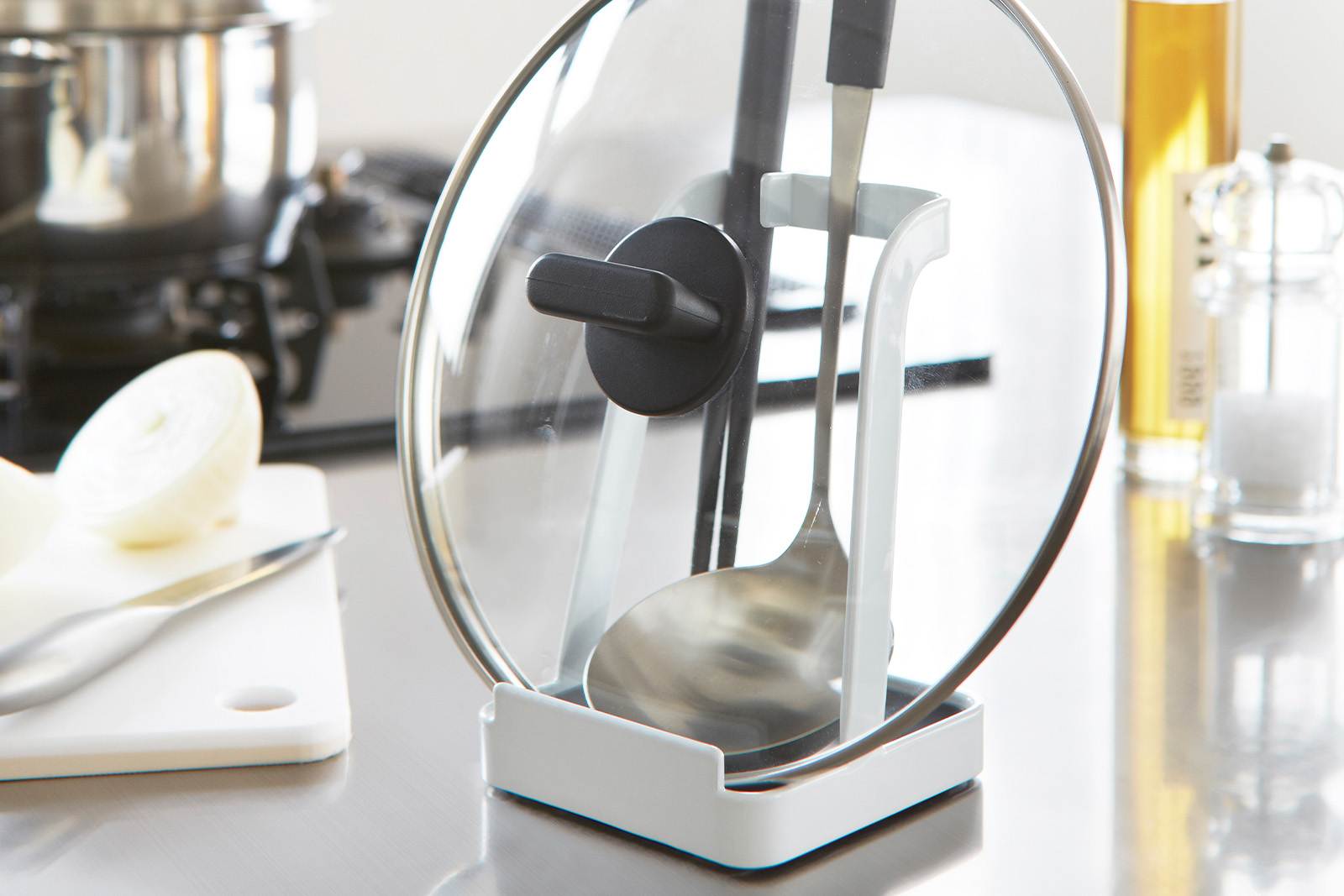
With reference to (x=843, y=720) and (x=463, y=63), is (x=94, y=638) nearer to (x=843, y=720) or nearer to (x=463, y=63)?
(x=843, y=720)

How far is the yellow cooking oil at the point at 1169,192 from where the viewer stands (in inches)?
30.3

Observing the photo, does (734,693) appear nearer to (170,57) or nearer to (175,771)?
(175,771)

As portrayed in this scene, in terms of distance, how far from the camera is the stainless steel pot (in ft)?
3.04

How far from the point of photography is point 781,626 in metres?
0.43

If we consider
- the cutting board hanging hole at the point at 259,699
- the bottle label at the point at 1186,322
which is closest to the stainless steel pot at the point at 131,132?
the cutting board hanging hole at the point at 259,699

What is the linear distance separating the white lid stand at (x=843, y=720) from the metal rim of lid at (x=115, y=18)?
2.04 ft

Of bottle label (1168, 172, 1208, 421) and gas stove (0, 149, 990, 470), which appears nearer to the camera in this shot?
bottle label (1168, 172, 1208, 421)

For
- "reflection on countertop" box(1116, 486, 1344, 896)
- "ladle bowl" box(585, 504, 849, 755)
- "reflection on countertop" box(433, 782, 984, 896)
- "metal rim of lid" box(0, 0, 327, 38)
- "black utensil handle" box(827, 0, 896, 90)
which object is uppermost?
"metal rim of lid" box(0, 0, 327, 38)

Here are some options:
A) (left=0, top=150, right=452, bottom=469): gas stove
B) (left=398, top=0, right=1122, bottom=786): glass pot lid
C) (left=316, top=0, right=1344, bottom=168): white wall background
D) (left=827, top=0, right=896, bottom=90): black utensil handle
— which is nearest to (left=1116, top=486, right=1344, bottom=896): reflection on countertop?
(left=398, top=0, right=1122, bottom=786): glass pot lid

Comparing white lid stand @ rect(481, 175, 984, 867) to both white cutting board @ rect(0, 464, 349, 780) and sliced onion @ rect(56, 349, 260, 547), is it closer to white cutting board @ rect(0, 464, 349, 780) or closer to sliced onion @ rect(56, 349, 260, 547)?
white cutting board @ rect(0, 464, 349, 780)

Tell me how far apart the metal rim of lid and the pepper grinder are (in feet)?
2.10

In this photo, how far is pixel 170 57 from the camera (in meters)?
0.95

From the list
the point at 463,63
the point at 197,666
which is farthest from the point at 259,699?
the point at 463,63

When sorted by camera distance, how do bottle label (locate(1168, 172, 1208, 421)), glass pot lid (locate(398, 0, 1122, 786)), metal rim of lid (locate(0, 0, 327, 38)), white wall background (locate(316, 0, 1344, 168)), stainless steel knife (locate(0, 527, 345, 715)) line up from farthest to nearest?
white wall background (locate(316, 0, 1344, 168)) < metal rim of lid (locate(0, 0, 327, 38)) < bottle label (locate(1168, 172, 1208, 421)) < stainless steel knife (locate(0, 527, 345, 715)) < glass pot lid (locate(398, 0, 1122, 786))
